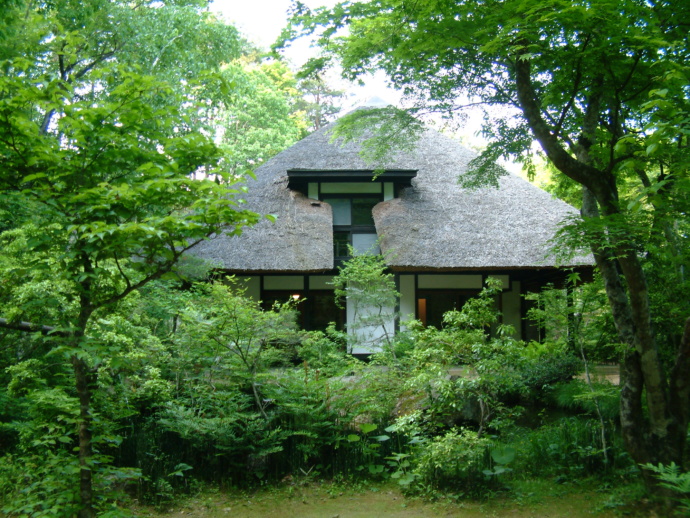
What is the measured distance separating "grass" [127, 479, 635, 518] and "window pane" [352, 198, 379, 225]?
824cm

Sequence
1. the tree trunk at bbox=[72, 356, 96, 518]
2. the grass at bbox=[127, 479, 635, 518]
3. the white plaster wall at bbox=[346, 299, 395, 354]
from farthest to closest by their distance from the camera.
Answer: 1. the white plaster wall at bbox=[346, 299, 395, 354]
2. the grass at bbox=[127, 479, 635, 518]
3. the tree trunk at bbox=[72, 356, 96, 518]

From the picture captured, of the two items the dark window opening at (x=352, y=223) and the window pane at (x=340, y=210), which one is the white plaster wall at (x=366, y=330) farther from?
the window pane at (x=340, y=210)

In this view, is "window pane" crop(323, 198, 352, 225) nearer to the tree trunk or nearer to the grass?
the grass

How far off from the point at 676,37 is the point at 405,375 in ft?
15.4

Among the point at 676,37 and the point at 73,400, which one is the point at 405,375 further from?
the point at 676,37

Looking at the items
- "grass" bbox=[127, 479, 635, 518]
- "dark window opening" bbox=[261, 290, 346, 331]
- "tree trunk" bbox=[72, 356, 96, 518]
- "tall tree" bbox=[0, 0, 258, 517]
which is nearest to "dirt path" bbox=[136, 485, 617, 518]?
"grass" bbox=[127, 479, 635, 518]

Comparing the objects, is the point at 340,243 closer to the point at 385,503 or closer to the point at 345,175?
the point at 345,175

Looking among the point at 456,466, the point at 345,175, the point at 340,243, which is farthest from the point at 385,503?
the point at 345,175

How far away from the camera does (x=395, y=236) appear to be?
12039mm

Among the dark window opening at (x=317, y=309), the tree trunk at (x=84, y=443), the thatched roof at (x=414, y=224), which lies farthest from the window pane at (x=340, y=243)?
the tree trunk at (x=84, y=443)

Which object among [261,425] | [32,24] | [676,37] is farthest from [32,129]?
[32,24]

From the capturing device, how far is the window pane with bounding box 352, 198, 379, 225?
13.5m

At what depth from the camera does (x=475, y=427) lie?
7.15m

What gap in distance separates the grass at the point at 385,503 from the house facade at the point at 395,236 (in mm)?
5637
